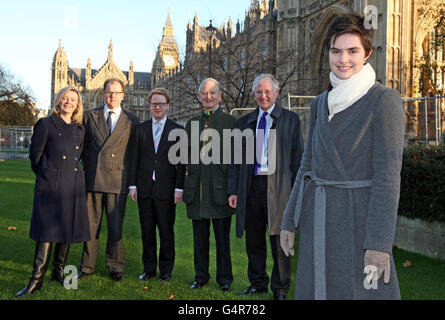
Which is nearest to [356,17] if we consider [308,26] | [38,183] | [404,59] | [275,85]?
[275,85]

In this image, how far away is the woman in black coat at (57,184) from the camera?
4.19 meters

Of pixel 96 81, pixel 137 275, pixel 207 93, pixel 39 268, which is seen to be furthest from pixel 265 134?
pixel 96 81

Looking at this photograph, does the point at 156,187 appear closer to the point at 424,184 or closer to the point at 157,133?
the point at 157,133

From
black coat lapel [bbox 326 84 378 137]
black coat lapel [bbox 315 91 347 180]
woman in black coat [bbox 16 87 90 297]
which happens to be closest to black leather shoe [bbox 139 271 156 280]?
woman in black coat [bbox 16 87 90 297]

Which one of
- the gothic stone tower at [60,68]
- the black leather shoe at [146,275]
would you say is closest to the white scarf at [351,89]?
the black leather shoe at [146,275]

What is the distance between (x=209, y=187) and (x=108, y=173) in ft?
3.95

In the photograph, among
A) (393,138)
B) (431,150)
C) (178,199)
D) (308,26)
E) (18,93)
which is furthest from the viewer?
(18,93)

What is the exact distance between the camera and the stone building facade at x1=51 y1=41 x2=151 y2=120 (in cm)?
9769

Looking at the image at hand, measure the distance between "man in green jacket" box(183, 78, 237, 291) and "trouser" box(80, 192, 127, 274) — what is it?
881 mm

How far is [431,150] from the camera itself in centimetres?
594

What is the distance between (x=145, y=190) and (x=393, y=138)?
3332 mm

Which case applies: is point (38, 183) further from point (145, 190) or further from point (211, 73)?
point (211, 73)

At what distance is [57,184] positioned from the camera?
4.27 metres

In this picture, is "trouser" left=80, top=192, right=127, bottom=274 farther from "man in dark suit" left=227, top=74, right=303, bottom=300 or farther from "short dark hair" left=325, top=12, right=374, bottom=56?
"short dark hair" left=325, top=12, right=374, bottom=56
